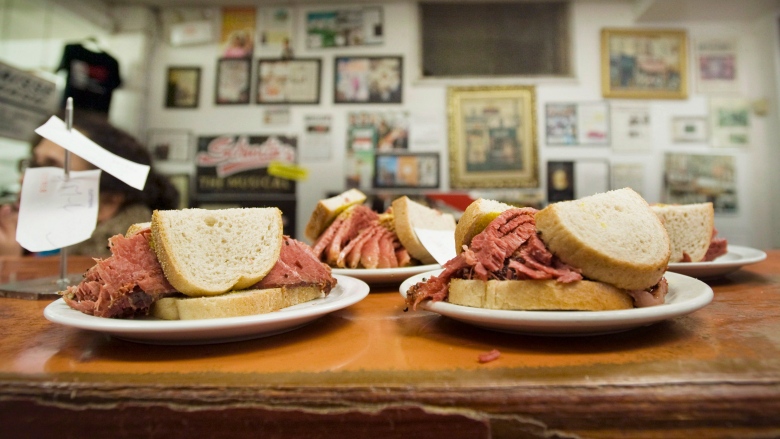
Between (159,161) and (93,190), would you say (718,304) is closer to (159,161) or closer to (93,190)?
(93,190)

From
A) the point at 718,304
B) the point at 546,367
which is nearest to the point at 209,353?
the point at 546,367

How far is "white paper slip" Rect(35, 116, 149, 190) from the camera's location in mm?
1332

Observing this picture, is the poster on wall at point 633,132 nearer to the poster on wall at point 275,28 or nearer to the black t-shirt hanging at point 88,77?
the poster on wall at point 275,28

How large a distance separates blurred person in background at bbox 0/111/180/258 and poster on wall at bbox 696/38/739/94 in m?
5.69

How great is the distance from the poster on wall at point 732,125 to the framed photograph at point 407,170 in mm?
3116

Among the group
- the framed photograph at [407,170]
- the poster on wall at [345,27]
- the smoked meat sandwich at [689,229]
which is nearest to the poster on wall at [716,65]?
the framed photograph at [407,170]

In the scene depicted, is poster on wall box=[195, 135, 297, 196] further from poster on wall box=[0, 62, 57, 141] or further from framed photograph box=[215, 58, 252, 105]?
poster on wall box=[0, 62, 57, 141]

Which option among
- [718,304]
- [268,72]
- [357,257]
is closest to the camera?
[718,304]

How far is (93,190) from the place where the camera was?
1.55m

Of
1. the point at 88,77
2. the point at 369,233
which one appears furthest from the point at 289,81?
the point at 369,233

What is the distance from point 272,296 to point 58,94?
5032 mm

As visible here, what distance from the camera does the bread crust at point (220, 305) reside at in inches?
38.3

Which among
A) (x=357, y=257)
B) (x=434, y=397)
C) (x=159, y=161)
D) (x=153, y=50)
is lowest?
(x=434, y=397)

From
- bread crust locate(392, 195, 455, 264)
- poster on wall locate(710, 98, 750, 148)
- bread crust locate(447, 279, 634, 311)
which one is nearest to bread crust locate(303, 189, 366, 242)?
bread crust locate(392, 195, 455, 264)
